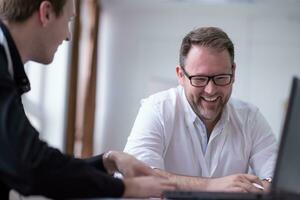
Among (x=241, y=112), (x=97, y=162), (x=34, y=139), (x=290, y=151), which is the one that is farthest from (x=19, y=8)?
(x=241, y=112)

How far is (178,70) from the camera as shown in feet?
6.31

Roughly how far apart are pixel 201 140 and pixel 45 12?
929mm

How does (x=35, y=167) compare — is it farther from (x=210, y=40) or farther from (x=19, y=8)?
(x=210, y=40)

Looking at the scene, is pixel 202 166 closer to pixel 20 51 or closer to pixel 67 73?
pixel 20 51

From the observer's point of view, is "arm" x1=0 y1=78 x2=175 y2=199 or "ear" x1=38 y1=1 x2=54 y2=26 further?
"ear" x1=38 y1=1 x2=54 y2=26

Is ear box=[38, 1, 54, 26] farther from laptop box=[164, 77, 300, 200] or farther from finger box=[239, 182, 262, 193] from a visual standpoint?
finger box=[239, 182, 262, 193]

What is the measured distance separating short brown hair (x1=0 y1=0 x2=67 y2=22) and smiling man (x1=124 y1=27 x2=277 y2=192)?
0.72m

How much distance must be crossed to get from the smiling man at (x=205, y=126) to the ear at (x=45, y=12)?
0.69m

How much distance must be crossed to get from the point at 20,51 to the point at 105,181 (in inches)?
16.4

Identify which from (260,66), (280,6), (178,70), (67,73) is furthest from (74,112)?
(178,70)

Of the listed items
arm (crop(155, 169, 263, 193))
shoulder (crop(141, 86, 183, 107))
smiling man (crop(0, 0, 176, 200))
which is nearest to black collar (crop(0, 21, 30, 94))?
smiling man (crop(0, 0, 176, 200))

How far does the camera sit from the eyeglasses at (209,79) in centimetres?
180

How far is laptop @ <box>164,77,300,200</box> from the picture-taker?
924 mm

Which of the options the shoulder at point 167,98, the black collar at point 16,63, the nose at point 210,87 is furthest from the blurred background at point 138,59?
the black collar at point 16,63
